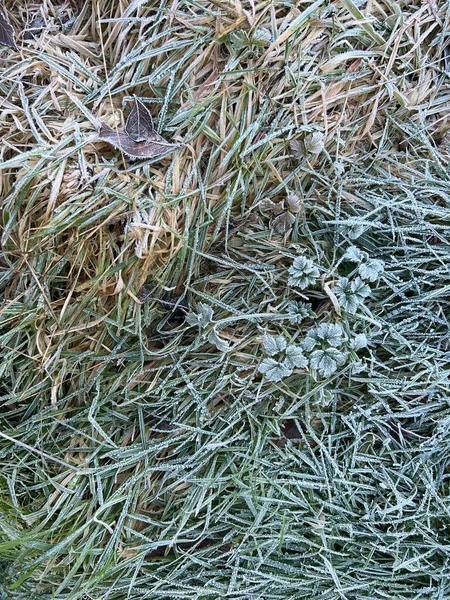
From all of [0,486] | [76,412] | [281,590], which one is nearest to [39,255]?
[76,412]

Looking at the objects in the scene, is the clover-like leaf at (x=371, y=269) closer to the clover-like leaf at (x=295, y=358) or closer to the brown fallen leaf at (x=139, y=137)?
the clover-like leaf at (x=295, y=358)

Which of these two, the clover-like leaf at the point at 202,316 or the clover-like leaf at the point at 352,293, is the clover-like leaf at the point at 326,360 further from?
the clover-like leaf at the point at 202,316

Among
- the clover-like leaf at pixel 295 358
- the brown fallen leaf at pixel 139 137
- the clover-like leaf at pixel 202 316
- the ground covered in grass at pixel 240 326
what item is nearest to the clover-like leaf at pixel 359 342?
the ground covered in grass at pixel 240 326

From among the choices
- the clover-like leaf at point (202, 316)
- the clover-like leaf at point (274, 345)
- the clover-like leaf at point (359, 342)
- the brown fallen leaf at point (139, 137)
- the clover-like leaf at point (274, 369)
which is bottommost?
the clover-like leaf at point (359, 342)

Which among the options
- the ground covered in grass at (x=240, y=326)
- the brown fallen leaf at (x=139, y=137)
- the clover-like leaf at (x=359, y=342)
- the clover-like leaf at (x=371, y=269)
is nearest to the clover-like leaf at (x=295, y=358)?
the ground covered in grass at (x=240, y=326)

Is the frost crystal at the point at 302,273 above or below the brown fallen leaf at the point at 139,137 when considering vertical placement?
below

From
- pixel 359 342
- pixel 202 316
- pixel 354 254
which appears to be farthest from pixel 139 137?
pixel 359 342

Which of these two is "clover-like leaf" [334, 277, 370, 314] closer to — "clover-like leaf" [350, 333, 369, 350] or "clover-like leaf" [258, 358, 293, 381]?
"clover-like leaf" [350, 333, 369, 350]
